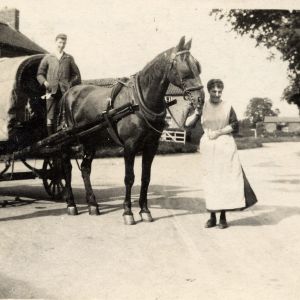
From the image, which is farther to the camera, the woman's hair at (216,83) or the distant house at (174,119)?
the distant house at (174,119)

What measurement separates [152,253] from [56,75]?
3808mm

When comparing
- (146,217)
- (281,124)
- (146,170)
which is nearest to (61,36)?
(146,170)

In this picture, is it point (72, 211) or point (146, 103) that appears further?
point (72, 211)

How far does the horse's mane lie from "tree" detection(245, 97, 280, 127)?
128 m

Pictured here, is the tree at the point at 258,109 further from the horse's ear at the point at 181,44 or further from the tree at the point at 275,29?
the horse's ear at the point at 181,44

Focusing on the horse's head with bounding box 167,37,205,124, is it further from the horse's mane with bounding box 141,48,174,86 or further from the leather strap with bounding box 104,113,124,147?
the leather strap with bounding box 104,113,124,147

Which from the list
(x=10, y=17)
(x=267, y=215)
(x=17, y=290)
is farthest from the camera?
(x=10, y=17)

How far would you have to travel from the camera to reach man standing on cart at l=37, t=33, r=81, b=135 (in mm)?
7675

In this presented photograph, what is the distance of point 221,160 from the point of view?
20.2 feet

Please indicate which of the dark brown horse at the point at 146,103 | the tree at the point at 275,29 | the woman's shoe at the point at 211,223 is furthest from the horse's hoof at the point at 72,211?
the tree at the point at 275,29

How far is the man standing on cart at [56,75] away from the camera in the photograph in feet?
25.2

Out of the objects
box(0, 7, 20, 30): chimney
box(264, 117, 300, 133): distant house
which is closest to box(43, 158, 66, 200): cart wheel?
box(0, 7, 20, 30): chimney

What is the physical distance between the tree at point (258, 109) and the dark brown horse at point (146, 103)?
127 meters

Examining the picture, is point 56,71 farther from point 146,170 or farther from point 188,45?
point 188,45
